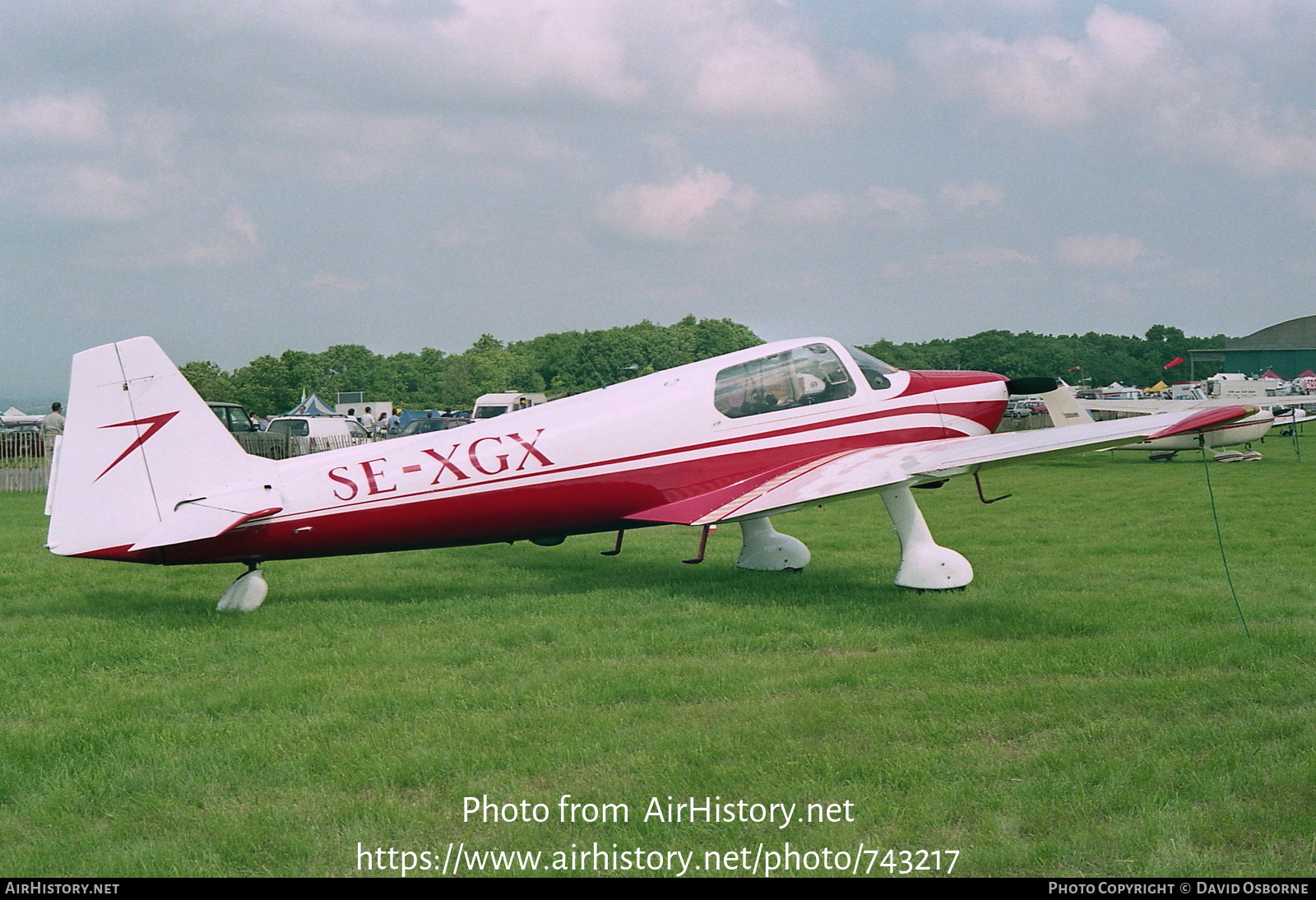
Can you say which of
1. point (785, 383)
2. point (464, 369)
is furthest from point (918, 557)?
point (464, 369)

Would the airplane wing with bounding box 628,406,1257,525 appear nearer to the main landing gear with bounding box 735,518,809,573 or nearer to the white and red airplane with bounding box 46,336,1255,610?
the white and red airplane with bounding box 46,336,1255,610

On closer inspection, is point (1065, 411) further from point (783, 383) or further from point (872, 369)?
point (783, 383)

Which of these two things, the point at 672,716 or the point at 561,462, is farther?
the point at 561,462

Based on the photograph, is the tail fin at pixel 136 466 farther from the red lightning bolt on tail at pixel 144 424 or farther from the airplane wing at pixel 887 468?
the airplane wing at pixel 887 468

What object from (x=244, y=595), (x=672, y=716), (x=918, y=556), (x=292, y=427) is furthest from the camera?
(x=292, y=427)

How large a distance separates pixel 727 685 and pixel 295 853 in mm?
2695

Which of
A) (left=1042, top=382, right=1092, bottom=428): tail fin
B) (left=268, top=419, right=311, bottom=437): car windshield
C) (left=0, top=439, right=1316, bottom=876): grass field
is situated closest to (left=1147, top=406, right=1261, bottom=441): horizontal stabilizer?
(left=0, top=439, right=1316, bottom=876): grass field

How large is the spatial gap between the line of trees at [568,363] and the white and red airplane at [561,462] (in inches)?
4020

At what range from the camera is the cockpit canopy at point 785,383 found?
28.8ft

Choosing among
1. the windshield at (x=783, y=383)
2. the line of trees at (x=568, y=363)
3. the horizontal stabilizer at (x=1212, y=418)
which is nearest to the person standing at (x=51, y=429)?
the windshield at (x=783, y=383)

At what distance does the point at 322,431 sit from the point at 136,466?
974 inches

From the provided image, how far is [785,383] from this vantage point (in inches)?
349

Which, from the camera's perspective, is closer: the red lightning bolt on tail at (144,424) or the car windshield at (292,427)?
the red lightning bolt on tail at (144,424)

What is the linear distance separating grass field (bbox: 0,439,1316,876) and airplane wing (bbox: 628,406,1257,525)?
2.60 ft
